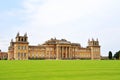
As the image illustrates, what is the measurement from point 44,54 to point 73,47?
1448 cm

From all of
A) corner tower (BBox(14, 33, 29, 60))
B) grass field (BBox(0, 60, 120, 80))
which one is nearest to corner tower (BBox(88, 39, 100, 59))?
corner tower (BBox(14, 33, 29, 60))

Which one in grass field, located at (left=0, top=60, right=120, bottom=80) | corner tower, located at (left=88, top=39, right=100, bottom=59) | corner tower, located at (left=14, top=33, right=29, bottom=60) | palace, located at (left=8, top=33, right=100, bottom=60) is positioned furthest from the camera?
corner tower, located at (left=88, top=39, right=100, bottom=59)

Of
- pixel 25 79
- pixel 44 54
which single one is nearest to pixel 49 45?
pixel 44 54

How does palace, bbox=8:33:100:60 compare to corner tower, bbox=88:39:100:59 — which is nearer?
palace, bbox=8:33:100:60

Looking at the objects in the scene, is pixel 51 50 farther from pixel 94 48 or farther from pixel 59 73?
pixel 59 73

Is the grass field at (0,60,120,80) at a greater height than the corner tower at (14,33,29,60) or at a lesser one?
lesser

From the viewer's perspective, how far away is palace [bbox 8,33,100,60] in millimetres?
105062

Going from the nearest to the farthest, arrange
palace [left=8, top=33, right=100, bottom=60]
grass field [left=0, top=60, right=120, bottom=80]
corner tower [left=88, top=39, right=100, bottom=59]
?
1. grass field [left=0, top=60, right=120, bottom=80]
2. palace [left=8, top=33, right=100, bottom=60]
3. corner tower [left=88, top=39, right=100, bottom=59]

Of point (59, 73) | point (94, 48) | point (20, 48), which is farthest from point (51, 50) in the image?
point (59, 73)

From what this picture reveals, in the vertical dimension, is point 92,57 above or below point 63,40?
below

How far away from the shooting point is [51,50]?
112 meters

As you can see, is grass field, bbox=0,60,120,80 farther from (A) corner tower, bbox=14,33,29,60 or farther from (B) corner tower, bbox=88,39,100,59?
(B) corner tower, bbox=88,39,100,59

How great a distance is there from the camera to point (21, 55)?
344 ft

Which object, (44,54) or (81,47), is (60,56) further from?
(81,47)
